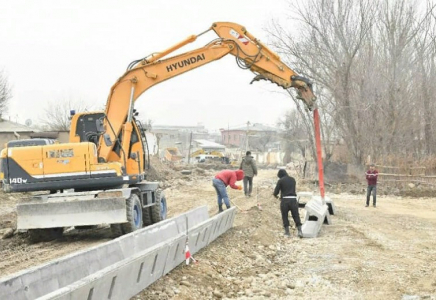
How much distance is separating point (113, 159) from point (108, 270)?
6.56 metres

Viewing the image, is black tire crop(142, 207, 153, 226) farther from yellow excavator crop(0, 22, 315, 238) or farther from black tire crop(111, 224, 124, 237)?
black tire crop(111, 224, 124, 237)

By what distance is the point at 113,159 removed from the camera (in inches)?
486

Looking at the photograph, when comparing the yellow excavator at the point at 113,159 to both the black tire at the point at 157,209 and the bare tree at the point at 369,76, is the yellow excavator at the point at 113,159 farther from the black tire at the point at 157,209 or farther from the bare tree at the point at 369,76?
the bare tree at the point at 369,76

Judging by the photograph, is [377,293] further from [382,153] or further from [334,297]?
[382,153]

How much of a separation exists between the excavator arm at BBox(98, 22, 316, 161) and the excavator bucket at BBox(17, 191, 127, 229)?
144cm

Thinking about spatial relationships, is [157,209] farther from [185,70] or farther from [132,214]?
[185,70]

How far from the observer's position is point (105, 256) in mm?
7906

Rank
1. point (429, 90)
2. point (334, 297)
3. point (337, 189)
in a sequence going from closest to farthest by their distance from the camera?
point (334, 297) → point (337, 189) → point (429, 90)

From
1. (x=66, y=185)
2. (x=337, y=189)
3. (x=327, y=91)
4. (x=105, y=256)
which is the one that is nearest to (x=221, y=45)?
(x=66, y=185)

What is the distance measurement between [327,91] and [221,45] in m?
19.5

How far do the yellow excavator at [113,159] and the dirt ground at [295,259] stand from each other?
72 centimetres

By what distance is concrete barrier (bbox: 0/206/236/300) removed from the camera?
225 inches

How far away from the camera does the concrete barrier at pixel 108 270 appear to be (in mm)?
5707

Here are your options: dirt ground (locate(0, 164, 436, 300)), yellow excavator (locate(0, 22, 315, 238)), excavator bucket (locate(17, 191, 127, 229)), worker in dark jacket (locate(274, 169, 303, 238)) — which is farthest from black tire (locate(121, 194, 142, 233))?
worker in dark jacket (locate(274, 169, 303, 238))
